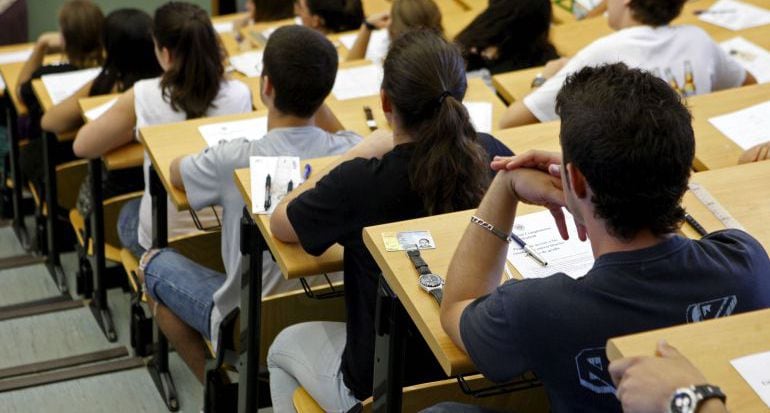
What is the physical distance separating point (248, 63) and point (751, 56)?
6.12ft

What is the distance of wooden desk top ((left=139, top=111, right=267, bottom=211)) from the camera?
3.04 metres

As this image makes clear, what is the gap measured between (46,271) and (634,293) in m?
3.14

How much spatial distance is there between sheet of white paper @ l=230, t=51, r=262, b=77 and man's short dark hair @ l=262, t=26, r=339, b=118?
1484 mm

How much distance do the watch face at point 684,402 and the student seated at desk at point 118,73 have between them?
2.72 metres

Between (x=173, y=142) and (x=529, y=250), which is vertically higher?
(x=529, y=250)

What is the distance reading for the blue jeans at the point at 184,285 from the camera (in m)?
3.16

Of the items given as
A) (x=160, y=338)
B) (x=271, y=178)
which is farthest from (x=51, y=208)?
(x=271, y=178)

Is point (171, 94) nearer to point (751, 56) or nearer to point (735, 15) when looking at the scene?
point (751, 56)

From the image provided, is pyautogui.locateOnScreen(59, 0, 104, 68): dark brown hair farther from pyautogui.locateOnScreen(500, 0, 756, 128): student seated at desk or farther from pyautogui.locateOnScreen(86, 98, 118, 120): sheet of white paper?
pyautogui.locateOnScreen(500, 0, 756, 128): student seated at desk

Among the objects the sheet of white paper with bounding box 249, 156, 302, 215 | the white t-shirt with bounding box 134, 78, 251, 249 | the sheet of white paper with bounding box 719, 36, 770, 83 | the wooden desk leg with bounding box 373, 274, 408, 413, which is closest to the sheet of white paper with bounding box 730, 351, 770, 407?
the wooden desk leg with bounding box 373, 274, 408, 413

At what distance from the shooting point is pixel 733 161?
2959mm

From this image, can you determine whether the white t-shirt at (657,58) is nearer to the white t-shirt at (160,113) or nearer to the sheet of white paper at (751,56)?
the sheet of white paper at (751,56)

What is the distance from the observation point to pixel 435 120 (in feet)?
7.86

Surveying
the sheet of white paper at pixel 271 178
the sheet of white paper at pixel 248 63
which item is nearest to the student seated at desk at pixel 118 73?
the sheet of white paper at pixel 248 63
